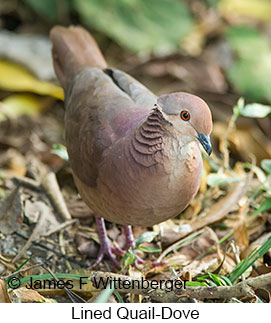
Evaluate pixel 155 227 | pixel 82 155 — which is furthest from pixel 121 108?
pixel 155 227

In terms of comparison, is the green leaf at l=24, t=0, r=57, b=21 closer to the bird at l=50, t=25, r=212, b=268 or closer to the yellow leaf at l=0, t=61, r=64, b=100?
the yellow leaf at l=0, t=61, r=64, b=100

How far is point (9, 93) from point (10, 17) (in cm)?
138

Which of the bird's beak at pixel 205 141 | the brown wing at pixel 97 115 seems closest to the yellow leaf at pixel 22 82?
the brown wing at pixel 97 115

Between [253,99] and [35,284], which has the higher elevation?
[253,99]

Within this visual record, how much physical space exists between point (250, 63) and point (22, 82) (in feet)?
8.26

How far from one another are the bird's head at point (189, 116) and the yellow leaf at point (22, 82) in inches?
97.6

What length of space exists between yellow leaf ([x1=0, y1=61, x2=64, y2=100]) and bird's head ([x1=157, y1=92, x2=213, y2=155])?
248cm

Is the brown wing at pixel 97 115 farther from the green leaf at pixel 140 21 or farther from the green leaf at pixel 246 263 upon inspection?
the green leaf at pixel 140 21

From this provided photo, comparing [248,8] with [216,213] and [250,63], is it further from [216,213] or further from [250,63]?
[216,213]

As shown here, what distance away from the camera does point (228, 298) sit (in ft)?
9.71

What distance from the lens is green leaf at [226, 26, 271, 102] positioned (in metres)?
5.93

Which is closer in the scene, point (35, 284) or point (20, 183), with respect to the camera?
point (35, 284)
